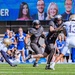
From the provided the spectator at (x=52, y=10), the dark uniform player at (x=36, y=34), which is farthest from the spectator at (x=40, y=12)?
the dark uniform player at (x=36, y=34)

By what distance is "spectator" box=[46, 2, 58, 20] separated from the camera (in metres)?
25.5

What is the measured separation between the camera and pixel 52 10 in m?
25.6

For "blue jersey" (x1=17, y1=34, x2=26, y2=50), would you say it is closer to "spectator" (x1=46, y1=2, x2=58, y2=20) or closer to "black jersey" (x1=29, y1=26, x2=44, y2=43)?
"black jersey" (x1=29, y1=26, x2=44, y2=43)

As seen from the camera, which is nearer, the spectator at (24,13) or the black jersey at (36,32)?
the black jersey at (36,32)

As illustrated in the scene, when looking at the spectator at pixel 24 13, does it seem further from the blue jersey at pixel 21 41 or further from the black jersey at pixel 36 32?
the black jersey at pixel 36 32

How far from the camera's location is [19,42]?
19281 millimetres

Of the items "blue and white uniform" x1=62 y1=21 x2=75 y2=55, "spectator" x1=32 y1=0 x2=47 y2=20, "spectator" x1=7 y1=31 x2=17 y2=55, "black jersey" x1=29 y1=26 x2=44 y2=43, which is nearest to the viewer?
"blue and white uniform" x1=62 y1=21 x2=75 y2=55

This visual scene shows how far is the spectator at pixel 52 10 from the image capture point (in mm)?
25516

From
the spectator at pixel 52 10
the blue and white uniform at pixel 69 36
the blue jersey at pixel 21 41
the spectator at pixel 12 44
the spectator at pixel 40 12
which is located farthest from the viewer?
the spectator at pixel 40 12

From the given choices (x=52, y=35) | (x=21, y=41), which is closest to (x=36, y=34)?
(x=52, y=35)

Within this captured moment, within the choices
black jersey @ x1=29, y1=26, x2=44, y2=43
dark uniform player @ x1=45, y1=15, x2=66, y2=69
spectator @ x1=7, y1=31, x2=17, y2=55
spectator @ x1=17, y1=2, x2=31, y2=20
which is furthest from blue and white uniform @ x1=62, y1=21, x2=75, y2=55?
spectator @ x1=17, y1=2, x2=31, y2=20

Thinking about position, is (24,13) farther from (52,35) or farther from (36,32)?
(52,35)

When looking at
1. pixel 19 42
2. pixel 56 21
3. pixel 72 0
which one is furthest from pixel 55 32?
pixel 72 0

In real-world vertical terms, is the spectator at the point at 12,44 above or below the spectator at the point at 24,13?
below
